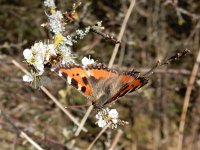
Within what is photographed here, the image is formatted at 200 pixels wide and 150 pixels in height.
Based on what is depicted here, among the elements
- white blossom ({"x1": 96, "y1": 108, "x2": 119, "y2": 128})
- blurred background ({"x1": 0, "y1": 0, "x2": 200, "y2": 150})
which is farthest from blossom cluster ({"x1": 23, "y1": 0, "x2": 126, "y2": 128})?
blurred background ({"x1": 0, "y1": 0, "x2": 200, "y2": 150})

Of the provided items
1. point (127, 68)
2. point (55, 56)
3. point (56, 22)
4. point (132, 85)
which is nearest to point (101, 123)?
point (132, 85)

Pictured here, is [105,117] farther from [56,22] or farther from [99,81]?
[56,22]

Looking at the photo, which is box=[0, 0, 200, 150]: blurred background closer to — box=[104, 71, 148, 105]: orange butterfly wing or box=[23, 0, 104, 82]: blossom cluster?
box=[23, 0, 104, 82]: blossom cluster

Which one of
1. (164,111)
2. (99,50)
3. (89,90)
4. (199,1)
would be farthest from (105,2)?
(89,90)

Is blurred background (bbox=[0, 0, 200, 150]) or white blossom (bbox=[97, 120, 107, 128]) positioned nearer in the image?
white blossom (bbox=[97, 120, 107, 128])

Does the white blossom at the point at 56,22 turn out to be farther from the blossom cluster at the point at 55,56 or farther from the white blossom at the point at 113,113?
the white blossom at the point at 113,113
